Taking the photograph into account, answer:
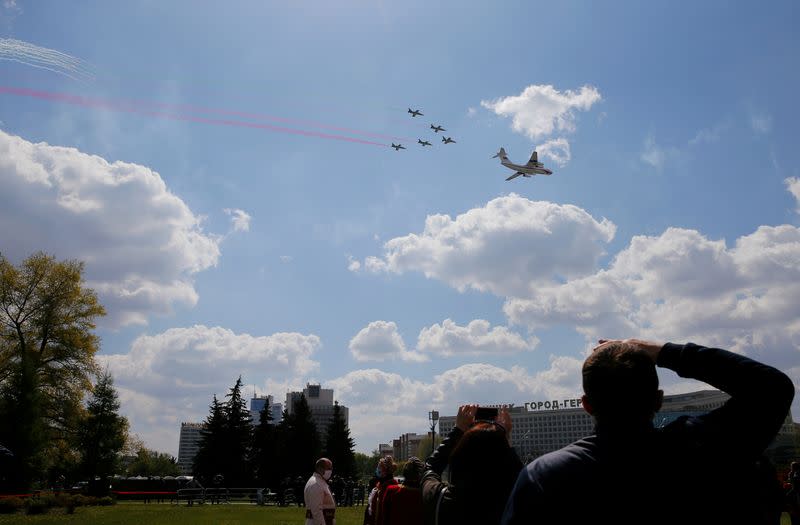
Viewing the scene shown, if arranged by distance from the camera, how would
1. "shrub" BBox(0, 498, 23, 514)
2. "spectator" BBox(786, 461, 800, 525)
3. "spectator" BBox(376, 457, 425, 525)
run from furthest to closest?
"shrub" BBox(0, 498, 23, 514)
"spectator" BBox(786, 461, 800, 525)
"spectator" BBox(376, 457, 425, 525)

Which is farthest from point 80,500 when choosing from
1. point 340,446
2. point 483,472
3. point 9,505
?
point 340,446

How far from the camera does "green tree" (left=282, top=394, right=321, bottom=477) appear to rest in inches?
2606

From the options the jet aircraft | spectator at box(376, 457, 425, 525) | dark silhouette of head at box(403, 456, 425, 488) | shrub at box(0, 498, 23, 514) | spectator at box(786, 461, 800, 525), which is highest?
the jet aircraft

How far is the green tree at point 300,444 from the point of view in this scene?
66188 mm

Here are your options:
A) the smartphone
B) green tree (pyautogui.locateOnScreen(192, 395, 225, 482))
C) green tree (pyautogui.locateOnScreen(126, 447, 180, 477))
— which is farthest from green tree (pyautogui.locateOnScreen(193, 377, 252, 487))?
the smartphone

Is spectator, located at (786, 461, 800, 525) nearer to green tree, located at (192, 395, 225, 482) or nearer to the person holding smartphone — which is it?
the person holding smartphone

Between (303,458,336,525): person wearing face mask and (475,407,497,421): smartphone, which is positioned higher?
(475,407,497,421): smartphone

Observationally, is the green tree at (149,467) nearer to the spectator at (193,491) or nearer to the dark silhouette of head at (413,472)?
the spectator at (193,491)

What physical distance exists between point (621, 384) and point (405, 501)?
4.48 metres

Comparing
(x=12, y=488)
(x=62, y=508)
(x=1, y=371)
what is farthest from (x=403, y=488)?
(x=1, y=371)

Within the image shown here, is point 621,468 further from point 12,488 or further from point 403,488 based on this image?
point 12,488

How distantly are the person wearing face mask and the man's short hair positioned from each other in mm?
8275

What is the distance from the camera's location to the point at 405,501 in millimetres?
6297

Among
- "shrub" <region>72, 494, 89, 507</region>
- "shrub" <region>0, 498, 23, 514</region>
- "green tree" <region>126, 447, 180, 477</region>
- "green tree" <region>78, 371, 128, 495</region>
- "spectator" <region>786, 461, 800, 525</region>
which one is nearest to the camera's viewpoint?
"spectator" <region>786, 461, 800, 525</region>
